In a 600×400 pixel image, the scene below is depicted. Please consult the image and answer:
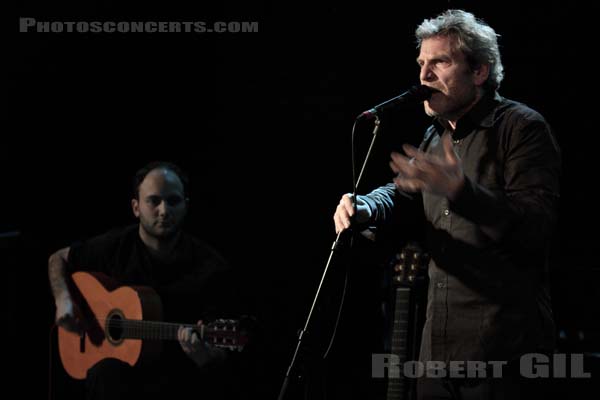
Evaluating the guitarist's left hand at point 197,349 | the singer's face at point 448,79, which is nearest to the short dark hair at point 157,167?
the guitarist's left hand at point 197,349

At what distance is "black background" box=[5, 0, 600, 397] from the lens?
3.67 m

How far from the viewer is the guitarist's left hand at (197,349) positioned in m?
3.88

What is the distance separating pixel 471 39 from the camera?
2547 millimetres

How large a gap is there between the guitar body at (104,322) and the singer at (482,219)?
1.88 metres

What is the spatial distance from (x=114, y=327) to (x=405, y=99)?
243cm

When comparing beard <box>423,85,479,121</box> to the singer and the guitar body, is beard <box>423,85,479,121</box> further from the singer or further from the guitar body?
the guitar body

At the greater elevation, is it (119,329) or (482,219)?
(482,219)

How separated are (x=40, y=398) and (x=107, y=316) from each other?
0.74 meters

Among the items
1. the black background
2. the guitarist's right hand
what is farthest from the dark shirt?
the guitarist's right hand

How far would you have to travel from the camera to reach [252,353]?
4066 mm

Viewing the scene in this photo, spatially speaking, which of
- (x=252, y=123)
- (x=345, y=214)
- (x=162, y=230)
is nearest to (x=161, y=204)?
(x=162, y=230)

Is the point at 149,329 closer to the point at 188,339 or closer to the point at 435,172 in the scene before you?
→ the point at 188,339

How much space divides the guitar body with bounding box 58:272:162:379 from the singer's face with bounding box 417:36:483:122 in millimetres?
2120

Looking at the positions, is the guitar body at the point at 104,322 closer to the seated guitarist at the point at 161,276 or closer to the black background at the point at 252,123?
the seated guitarist at the point at 161,276
